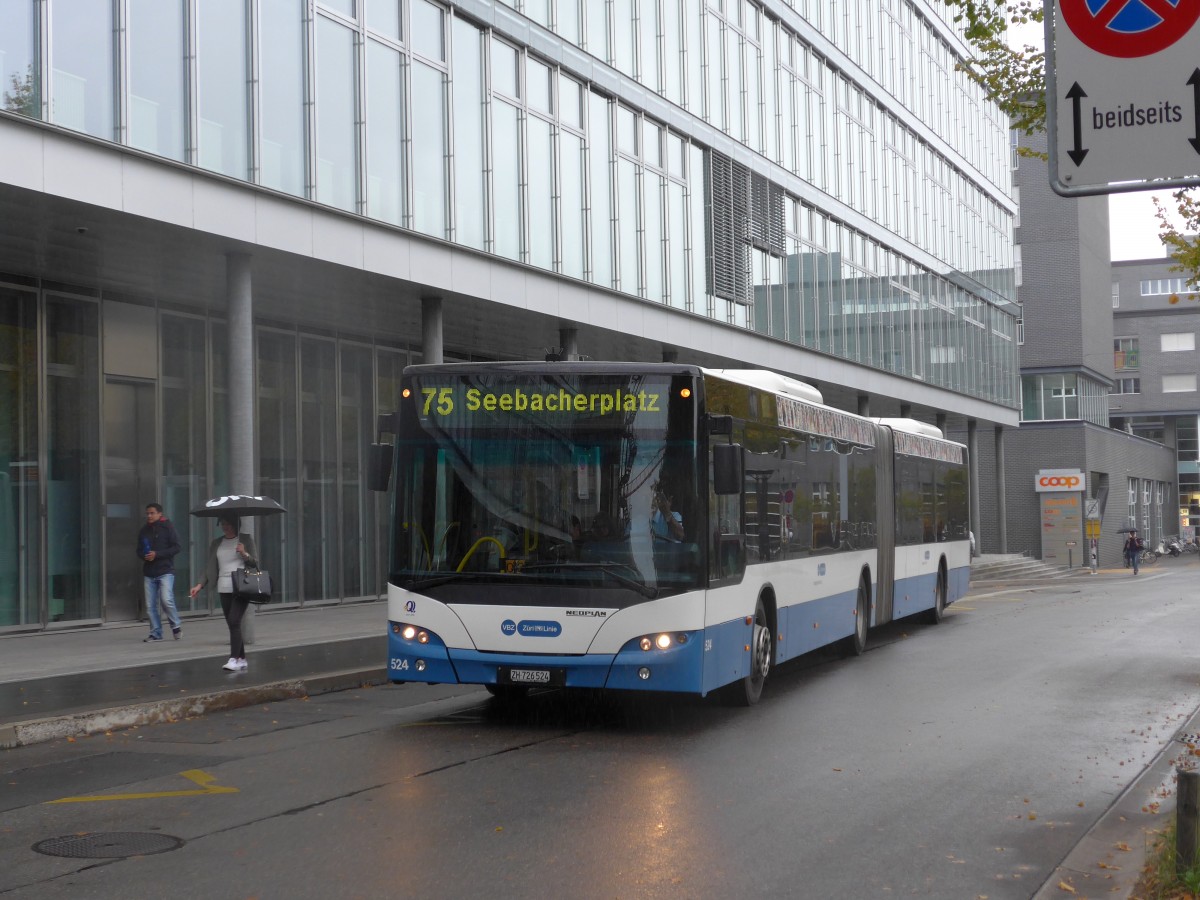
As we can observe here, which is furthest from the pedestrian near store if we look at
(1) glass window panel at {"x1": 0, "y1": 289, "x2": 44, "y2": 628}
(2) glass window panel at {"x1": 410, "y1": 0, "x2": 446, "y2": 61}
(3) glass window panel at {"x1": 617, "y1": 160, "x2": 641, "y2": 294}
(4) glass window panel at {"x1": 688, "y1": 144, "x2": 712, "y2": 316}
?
(1) glass window panel at {"x1": 0, "y1": 289, "x2": 44, "y2": 628}

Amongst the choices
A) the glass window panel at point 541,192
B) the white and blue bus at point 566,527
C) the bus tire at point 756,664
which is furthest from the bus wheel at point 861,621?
the glass window panel at point 541,192

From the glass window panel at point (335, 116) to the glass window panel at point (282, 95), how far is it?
0.35 metres

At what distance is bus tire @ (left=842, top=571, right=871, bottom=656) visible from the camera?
57.7 ft

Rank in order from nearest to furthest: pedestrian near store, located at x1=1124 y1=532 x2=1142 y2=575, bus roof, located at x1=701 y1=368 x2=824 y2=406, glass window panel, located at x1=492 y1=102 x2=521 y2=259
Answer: bus roof, located at x1=701 y1=368 x2=824 y2=406 → glass window panel, located at x1=492 y1=102 x2=521 y2=259 → pedestrian near store, located at x1=1124 y1=532 x2=1142 y2=575

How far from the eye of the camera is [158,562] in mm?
19047

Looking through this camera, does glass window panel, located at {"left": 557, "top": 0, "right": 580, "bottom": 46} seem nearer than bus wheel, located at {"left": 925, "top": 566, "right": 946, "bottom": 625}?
No

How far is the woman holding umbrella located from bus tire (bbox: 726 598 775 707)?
5.29 meters

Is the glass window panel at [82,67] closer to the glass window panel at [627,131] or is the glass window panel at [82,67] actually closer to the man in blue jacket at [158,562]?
the man in blue jacket at [158,562]

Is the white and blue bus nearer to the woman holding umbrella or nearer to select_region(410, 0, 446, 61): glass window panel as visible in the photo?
the woman holding umbrella

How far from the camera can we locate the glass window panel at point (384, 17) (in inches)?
849

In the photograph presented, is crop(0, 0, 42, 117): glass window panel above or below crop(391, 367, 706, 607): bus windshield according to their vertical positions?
above

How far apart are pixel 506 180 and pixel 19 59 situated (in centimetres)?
964

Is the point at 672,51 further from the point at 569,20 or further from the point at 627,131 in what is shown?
the point at 569,20

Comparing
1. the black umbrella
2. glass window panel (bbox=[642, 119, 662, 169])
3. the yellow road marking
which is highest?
glass window panel (bbox=[642, 119, 662, 169])
